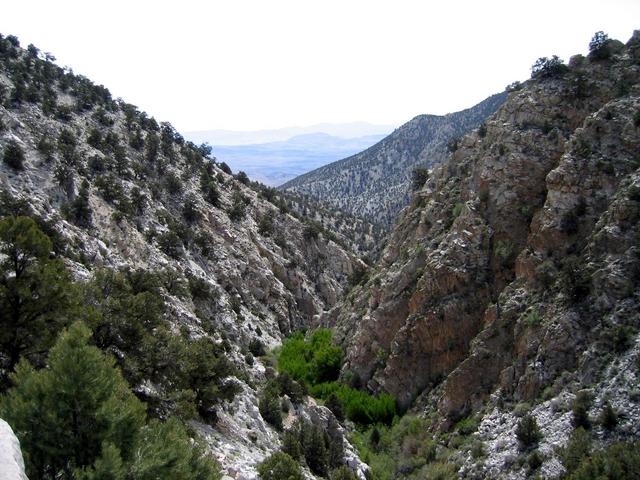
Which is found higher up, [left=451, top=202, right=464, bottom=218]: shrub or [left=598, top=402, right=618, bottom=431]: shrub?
[left=451, top=202, right=464, bottom=218]: shrub

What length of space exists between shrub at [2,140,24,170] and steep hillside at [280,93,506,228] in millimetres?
90010

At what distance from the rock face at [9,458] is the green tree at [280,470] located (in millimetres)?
9682

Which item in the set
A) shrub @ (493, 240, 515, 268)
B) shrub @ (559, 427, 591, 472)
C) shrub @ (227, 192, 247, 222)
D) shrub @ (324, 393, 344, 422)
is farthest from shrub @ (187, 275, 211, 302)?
shrub @ (559, 427, 591, 472)

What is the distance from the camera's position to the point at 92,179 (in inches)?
1532

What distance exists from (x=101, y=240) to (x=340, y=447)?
20897 millimetres

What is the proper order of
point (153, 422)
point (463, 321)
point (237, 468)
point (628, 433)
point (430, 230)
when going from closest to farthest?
point (153, 422) < point (237, 468) < point (628, 433) < point (463, 321) < point (430, 230)

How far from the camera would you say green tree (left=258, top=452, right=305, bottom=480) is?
15.5 meters

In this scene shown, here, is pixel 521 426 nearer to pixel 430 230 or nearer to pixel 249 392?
pixel 249 392

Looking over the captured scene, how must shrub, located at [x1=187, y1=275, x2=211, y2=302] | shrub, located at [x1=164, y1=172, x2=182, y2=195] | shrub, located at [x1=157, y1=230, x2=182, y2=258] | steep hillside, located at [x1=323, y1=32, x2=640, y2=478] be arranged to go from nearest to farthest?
steep hillside, located at [x1=323, y1=32, x2=640, y2=478] → shrub, located at [x1=187, y1=275, x2=211, y2=302] → shrub, located at [x1=157, y1=230, x2=182, y2=258] → shrub, located at [x1=164, y1=172, x2=182, y2=195]

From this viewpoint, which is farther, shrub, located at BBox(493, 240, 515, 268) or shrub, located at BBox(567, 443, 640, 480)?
shrub, located at BBox(493, 240, 515, 268)

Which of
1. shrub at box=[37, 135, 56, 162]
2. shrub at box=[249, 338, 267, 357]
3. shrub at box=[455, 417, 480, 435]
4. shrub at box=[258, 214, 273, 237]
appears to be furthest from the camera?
shrub at box=[258, 214, 273, 237]

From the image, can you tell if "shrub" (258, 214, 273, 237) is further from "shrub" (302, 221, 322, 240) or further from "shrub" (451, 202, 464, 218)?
"shrub" (451, 202, 464, 218)

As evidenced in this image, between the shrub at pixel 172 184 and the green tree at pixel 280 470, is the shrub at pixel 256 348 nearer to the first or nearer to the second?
the shrub at pixel 172 184

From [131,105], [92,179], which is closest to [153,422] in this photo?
[92,179]
